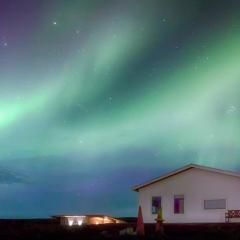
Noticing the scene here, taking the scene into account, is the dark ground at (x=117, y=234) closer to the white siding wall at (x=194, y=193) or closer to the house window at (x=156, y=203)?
the white siding wall at (x=194, y=193)

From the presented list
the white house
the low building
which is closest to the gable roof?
the white house

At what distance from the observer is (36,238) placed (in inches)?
1177

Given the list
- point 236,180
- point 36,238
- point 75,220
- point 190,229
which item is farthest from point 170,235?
point 75,220

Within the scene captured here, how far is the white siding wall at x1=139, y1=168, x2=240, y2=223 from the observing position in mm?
41438

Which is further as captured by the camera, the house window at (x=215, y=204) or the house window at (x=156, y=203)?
the house window at (x=156, y=203)

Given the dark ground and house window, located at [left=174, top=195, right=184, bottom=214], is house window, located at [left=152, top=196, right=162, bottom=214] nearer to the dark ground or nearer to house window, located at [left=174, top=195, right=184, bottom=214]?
house window, located at [left=174, top=195, right=184, bottom=214]

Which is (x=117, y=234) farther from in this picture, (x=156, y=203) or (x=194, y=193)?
(x=156, y=203)

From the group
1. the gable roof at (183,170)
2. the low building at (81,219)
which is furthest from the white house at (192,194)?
the low building at (81,219)

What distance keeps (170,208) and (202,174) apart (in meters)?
3.51

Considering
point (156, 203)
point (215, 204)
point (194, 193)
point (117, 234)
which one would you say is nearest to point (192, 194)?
point (194, 193)

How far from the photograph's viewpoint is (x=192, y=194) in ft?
142

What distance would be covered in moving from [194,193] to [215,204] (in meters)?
1.92

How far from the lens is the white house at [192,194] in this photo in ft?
136

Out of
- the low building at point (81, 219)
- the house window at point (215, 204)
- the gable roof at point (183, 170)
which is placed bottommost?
the low building at point (81, 219)
